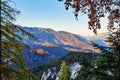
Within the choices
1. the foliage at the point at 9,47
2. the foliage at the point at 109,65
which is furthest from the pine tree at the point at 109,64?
the foliage at the point at 9,47

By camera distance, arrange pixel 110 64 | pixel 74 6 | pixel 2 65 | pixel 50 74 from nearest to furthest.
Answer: pixel 74 6 < pixel 110 64 < pixel 2 65 < pixel 50 74

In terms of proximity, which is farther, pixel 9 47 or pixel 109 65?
pixel 9 47

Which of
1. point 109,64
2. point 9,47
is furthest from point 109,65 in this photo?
point 9,47

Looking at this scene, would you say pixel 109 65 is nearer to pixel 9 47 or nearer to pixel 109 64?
pixel 109 64

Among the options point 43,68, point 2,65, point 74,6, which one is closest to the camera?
point 74,6

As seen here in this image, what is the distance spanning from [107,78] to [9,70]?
491cm

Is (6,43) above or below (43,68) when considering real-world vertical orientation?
above

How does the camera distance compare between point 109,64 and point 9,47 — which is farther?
point 9,47

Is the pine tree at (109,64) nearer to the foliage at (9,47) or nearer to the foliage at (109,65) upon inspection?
the foliage at (109,65)

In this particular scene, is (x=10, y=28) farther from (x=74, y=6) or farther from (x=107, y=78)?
(x=74, y=6)

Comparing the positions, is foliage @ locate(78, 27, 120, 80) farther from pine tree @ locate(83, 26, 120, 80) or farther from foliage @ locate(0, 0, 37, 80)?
foliage @ locate(0, 0, 37, 80)

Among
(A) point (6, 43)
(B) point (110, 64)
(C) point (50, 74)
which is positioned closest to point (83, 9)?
(B) point (110, 64)

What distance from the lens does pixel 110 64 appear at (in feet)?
35.0

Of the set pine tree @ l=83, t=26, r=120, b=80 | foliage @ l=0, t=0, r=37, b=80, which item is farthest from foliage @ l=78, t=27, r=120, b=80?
foliage @ l=0, t=0, r=37, b=80
